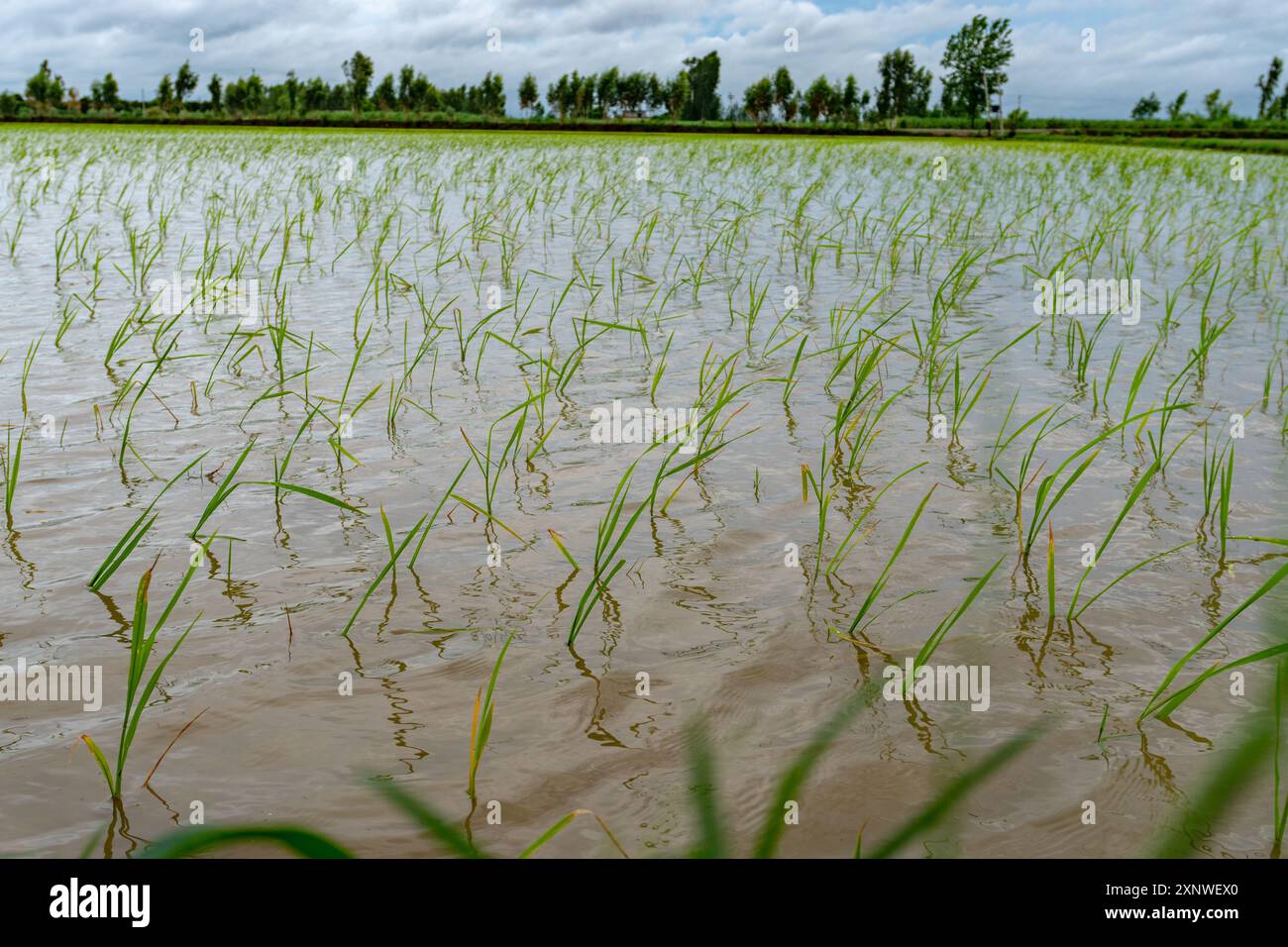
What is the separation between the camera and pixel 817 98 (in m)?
75.6

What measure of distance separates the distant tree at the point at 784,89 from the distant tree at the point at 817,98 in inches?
92.4

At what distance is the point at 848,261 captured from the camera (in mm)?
7426

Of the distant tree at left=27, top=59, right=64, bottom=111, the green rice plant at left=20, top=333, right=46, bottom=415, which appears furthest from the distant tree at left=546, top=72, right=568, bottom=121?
the green rice plant at left=20, top=333, right=46, bottom=415

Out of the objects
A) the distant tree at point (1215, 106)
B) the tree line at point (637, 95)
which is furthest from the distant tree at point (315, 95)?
the distant tree at point (1215, 106)

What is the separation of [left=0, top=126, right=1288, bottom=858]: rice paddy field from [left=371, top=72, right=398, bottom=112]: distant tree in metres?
77.7

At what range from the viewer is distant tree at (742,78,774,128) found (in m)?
75.8

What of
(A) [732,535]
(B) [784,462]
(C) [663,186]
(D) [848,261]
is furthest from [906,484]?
(C) [663,186]

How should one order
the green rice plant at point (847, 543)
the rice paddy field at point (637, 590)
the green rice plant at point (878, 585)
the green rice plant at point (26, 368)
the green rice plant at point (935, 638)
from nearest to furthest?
the rice paddy field at point (637, 590)
the green rice plant at point (935, 638)
the green rice plant at point (878, 585)
the green rice plant at point (847, 543)
the green rice plant at point (26, 368)

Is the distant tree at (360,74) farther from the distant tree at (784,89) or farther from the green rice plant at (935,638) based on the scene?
the green rice plant at (935,638)

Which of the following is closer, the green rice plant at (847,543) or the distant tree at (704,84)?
the green rice plant at (847,543)

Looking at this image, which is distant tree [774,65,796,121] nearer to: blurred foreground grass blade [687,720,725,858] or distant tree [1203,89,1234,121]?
distant tree [1203,89,1234,121]

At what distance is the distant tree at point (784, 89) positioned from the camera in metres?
74.4

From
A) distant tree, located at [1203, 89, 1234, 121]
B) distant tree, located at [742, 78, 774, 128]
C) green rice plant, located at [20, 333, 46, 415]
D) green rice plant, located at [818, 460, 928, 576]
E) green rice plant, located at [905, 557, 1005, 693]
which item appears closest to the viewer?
green rice plant, located at [905, 557, 1005, 693]
